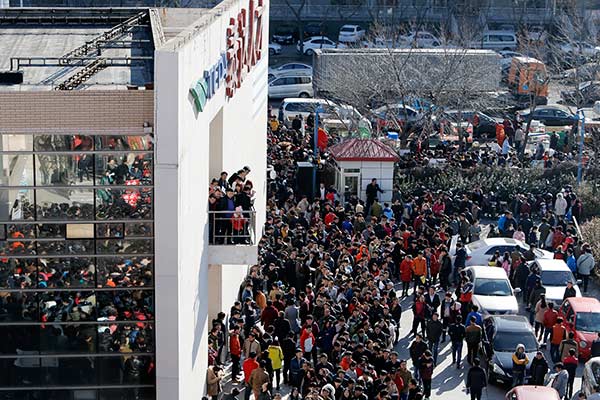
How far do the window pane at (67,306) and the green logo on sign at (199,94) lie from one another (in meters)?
3.41

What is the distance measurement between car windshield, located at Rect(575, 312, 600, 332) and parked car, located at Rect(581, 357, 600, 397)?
8.01ft

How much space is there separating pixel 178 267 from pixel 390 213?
1603 cm

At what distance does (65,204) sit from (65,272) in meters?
1.04

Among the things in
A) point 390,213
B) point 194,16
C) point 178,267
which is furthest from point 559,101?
point 178,267

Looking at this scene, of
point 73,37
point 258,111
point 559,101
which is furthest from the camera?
point 559,101

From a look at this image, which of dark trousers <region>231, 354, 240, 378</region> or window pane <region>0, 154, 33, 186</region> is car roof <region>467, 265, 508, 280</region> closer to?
dark trousers <region>231, 354, 240, 378</region>

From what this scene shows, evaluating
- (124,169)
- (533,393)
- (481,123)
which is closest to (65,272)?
(124,169)

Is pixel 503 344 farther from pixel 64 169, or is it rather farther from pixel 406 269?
pixel 64 169

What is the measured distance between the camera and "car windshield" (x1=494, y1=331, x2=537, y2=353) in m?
25.5

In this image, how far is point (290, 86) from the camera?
54.2m

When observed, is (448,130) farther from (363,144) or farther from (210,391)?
(210,391)

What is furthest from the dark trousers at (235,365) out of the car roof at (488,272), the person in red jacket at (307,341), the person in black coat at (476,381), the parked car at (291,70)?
the parked car at (291,70)

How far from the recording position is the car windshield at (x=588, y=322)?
26.7 meters

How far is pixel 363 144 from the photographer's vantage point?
3766 centimetres
